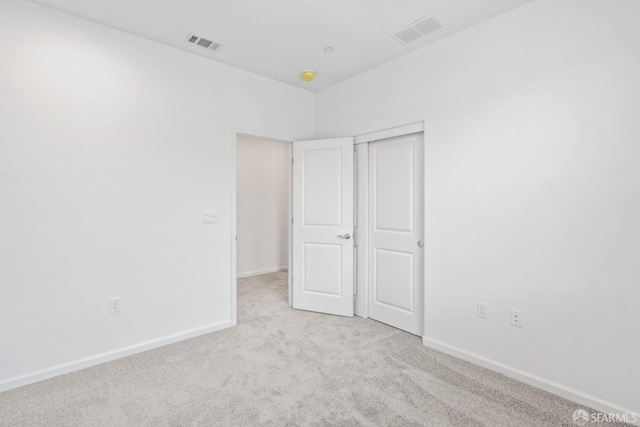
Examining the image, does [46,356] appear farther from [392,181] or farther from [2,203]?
[392,181]

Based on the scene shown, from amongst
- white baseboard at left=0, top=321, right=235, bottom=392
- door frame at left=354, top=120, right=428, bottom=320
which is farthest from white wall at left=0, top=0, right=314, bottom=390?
door frame at left=354, top=120, right=428, bottom=320

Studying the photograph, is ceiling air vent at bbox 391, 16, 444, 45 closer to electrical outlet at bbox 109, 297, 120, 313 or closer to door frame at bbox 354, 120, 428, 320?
door frame at bbox 354, 120, 428, 320

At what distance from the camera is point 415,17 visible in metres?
2.27

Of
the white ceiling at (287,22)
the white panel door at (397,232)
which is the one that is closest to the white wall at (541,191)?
the white panel door at (397,232)

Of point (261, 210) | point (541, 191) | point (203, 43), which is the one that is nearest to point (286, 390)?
point (541, 191)

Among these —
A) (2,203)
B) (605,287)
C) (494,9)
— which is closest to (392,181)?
(494,9)

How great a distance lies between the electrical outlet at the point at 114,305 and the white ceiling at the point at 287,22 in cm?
224

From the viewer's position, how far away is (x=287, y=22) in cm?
235

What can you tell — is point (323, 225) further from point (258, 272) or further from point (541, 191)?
point (258, 272)

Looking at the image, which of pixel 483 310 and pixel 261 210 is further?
pixel 261 210

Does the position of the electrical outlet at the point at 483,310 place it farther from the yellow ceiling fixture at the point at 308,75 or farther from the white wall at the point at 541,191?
the yellow ceiling fixture at the point at 308,75

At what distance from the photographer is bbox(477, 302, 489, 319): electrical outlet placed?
2.30 metres

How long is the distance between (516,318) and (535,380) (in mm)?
410

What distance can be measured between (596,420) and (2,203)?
403 cm
